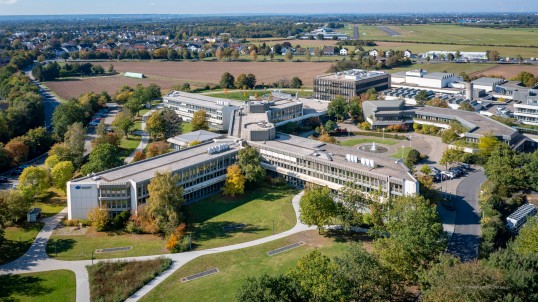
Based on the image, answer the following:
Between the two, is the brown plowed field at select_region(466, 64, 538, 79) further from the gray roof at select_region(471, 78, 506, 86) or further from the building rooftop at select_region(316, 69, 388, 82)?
the building rooftop at select_region(316, 69, 388, 82)

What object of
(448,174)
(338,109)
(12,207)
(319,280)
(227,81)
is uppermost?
(227,81)

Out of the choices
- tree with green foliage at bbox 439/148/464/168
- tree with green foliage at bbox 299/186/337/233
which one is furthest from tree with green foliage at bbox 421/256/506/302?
tree with green foliage at bbox 439/148/464/168

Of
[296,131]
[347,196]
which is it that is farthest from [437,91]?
[347,196]

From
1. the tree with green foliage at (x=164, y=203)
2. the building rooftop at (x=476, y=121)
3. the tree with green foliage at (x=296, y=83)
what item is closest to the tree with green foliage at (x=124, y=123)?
the tree with green foliage at (x=164, y=203)

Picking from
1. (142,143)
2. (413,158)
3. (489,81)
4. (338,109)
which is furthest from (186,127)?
(489,81)

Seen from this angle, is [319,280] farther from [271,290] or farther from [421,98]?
[421,98]

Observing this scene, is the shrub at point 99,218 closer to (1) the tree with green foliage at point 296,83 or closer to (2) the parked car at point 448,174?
(2) the parked car at point 448,174
